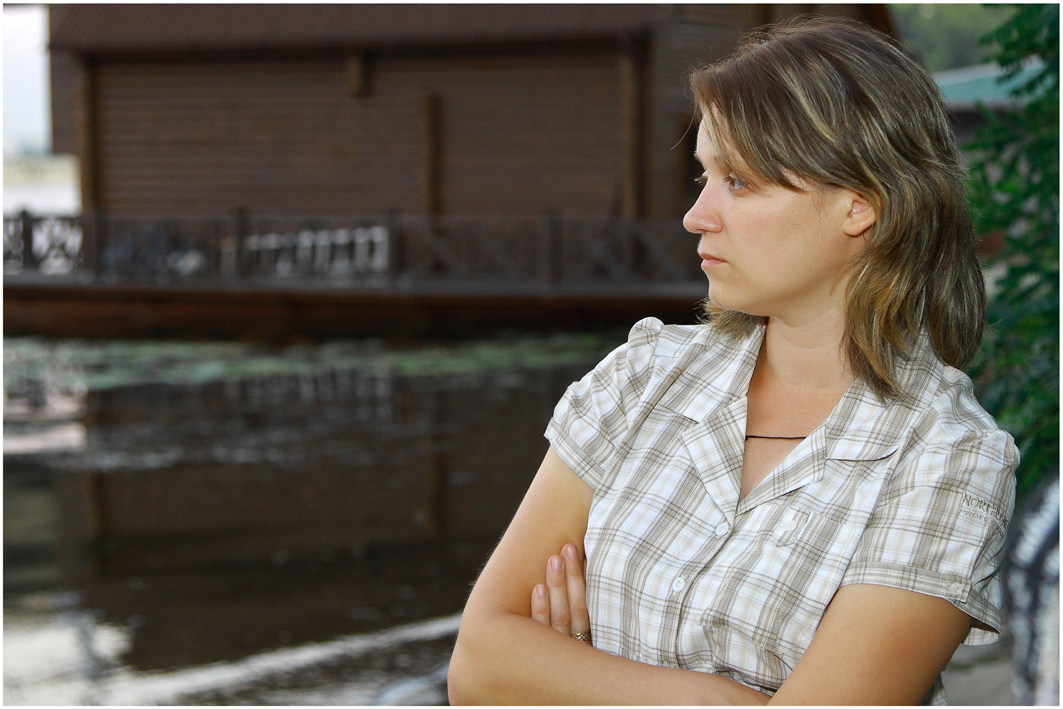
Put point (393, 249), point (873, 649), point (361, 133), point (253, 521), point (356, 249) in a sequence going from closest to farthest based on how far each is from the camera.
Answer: point (873, 649) < point (253, 521) < point (393, 249) < point (356, 249) < point (361, 133)

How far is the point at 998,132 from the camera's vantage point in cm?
368

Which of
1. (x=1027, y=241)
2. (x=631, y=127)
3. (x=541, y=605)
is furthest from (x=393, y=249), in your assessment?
(x=541, y=605)

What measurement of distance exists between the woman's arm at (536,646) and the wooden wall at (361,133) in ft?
50.2

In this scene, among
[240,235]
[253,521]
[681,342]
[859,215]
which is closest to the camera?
[859,215]

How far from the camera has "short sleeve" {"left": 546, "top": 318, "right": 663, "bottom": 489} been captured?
175cm

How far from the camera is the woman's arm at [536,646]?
1579mm

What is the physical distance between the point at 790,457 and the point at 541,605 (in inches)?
17.3

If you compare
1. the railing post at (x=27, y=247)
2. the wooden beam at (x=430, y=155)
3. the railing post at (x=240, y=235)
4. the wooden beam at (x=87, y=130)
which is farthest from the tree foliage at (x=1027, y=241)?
the wooden beam at (x=87, y=130)

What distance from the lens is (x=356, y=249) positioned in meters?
17.0

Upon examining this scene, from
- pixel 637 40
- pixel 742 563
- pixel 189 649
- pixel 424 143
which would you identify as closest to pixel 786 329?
pixel 742 563

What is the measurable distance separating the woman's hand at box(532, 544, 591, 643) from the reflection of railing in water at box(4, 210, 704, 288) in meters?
13.7

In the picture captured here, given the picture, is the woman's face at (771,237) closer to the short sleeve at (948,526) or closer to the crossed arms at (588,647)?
the short sleeve at (948,526)

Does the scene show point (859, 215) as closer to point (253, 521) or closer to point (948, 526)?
point (948, 526)

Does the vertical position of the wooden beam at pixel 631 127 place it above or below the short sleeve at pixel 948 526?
above
